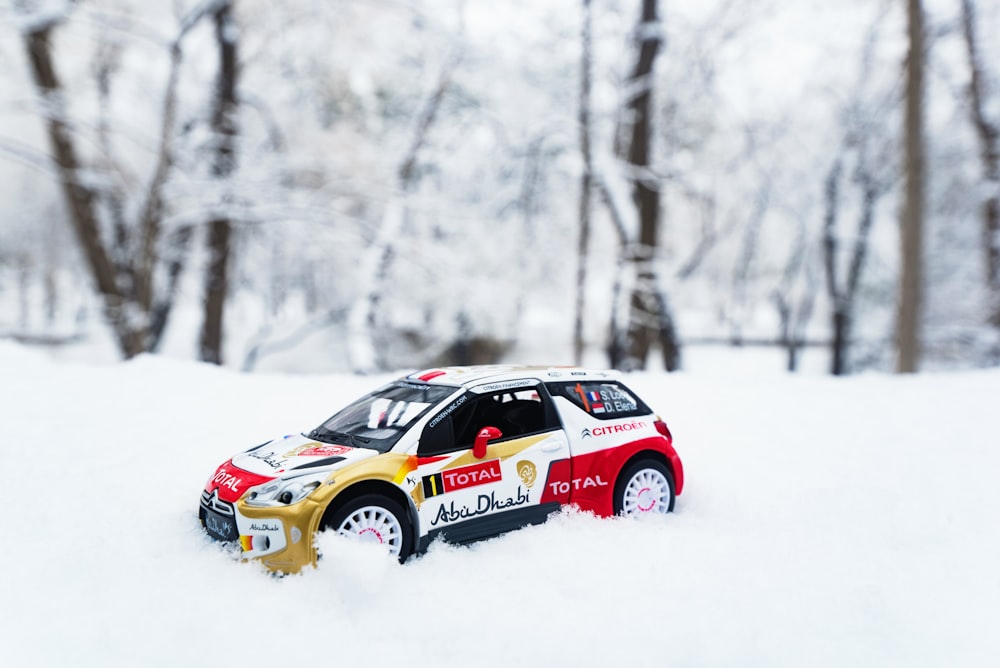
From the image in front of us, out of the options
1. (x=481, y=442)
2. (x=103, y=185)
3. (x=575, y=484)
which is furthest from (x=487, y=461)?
(x=103, y=185)

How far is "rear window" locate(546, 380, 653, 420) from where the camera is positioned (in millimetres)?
5969

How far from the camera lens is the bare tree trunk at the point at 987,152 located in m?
16.7

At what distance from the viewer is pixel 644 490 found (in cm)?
600

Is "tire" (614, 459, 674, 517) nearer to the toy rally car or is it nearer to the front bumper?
the toy rally car

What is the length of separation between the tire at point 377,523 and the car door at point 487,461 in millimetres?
147

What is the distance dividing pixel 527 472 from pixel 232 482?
1935mm

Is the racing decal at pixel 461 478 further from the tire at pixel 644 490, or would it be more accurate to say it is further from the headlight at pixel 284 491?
the tire at pixel 644 490

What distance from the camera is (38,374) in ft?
29.5

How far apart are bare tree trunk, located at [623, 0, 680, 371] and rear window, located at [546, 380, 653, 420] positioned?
9554mm

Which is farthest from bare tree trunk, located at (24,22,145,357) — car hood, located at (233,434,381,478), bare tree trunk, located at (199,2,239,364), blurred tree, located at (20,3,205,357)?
car hood, located at (233,434,381,478)

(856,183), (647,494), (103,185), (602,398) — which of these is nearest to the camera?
(647,494)

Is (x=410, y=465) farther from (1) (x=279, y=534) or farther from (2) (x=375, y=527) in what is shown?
(1) (x=279, y=534)

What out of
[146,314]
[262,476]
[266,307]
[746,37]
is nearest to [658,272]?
[746,37]

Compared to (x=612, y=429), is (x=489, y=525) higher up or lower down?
lower down
